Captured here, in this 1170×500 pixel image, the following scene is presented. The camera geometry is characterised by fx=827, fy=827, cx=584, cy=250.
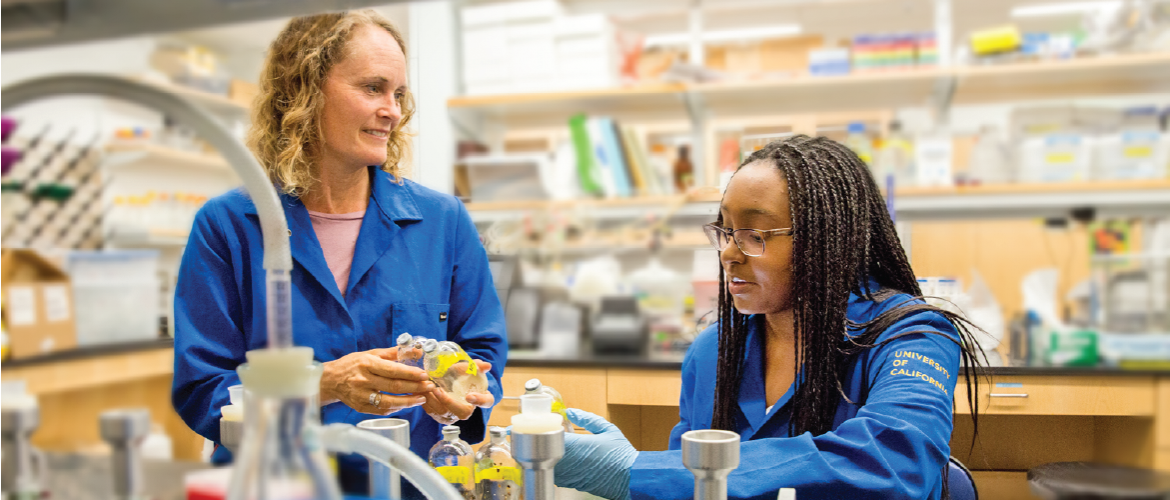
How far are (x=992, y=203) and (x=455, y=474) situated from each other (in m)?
2.94

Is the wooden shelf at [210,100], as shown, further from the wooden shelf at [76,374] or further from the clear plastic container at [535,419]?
the clear plastic container at [535,419]

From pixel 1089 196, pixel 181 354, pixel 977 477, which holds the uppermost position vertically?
pixel 1089 196

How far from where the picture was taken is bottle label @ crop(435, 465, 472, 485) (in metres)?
1.03

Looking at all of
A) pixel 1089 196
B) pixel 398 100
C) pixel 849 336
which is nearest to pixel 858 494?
pixel 849 336

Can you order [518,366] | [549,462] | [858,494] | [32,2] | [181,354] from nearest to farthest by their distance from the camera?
[32,2], [549,462], [858,494], [181,354], [518,366]

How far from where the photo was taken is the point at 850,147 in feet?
5.95

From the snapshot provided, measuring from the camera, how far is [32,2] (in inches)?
23.6

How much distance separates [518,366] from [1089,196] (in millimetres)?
2529

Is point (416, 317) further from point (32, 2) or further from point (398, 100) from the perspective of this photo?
point (32, 2)

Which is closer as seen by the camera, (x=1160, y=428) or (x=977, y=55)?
(x=1160, y=428)

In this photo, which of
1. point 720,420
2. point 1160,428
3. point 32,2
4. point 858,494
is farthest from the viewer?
point 1160,428

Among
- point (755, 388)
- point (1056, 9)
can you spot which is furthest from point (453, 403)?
point (1056, 9)

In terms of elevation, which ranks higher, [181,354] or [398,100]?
[398,100]

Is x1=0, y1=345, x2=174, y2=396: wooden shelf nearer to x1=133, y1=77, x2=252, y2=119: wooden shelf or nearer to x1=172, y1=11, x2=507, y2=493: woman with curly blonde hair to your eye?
x1=133, y1=77, x2=252, y2=119: wooden shelf
